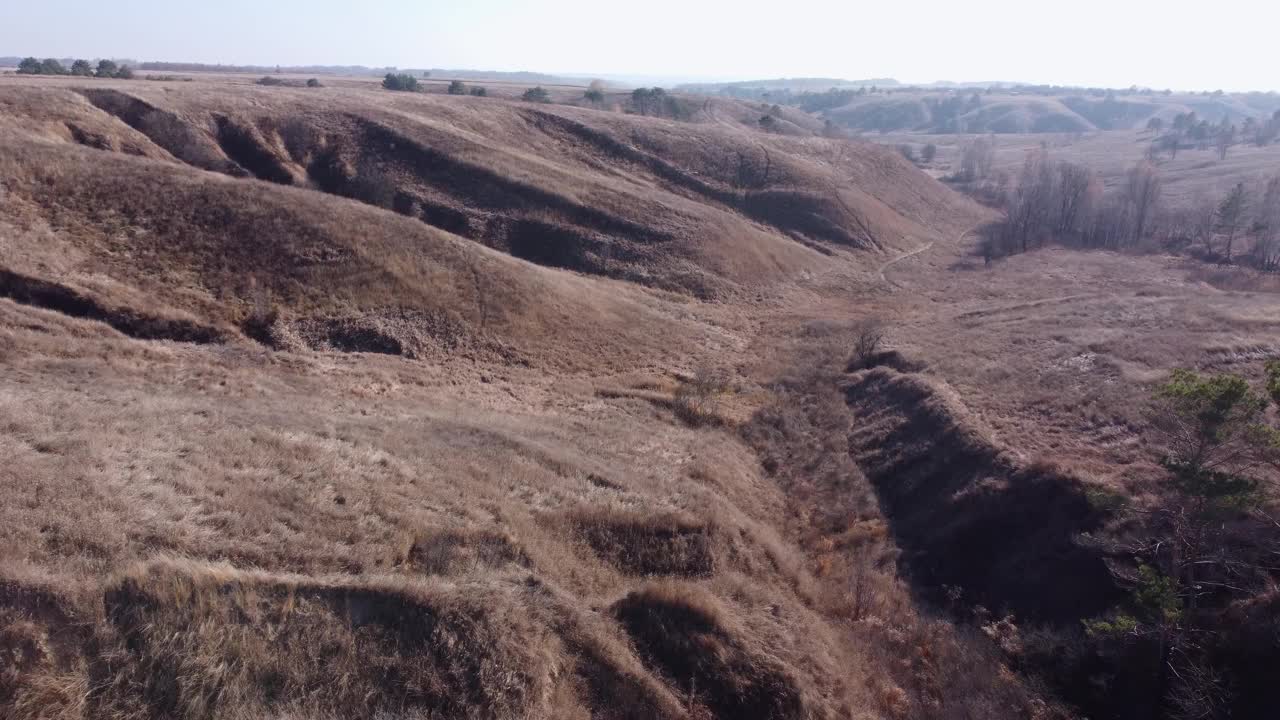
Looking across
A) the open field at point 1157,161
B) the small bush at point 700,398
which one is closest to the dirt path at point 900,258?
→ the small bush at point 700,398

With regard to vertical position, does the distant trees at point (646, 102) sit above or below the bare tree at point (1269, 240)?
above

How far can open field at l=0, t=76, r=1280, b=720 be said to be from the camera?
32.3ft

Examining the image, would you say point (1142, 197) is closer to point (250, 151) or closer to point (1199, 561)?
point (1199, 561)

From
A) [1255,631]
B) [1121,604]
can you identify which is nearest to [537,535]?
[1121,604]

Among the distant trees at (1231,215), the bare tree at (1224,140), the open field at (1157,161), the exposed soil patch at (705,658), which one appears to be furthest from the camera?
the bare tree at (1224,140)

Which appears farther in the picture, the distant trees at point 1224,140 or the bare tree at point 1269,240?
the distant trees at point 1224,140

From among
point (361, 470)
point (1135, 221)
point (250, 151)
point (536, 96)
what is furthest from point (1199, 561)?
point (536, 96)

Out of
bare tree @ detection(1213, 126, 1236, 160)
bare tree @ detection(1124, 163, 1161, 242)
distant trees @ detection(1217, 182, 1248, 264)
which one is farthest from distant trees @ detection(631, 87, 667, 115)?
bare tree @ detection(1213, 126, 1236, 160)

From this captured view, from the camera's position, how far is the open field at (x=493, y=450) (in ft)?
32.3

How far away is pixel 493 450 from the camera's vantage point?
1922 cm

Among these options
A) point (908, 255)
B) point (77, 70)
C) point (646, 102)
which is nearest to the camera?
point (908, 255)

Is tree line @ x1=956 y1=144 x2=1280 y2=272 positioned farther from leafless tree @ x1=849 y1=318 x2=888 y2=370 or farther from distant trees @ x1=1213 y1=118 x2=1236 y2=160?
distant trees @ x1=1213 y1=118 x2=1236 y2=160

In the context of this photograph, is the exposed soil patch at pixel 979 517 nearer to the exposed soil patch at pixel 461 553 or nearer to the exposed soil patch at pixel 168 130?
the exposed soil patch at pixel 461 553

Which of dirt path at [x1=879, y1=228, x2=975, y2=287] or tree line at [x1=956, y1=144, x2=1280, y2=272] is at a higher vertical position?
tree line at [x1=956, y1=144, x2=1280, y2=272]
